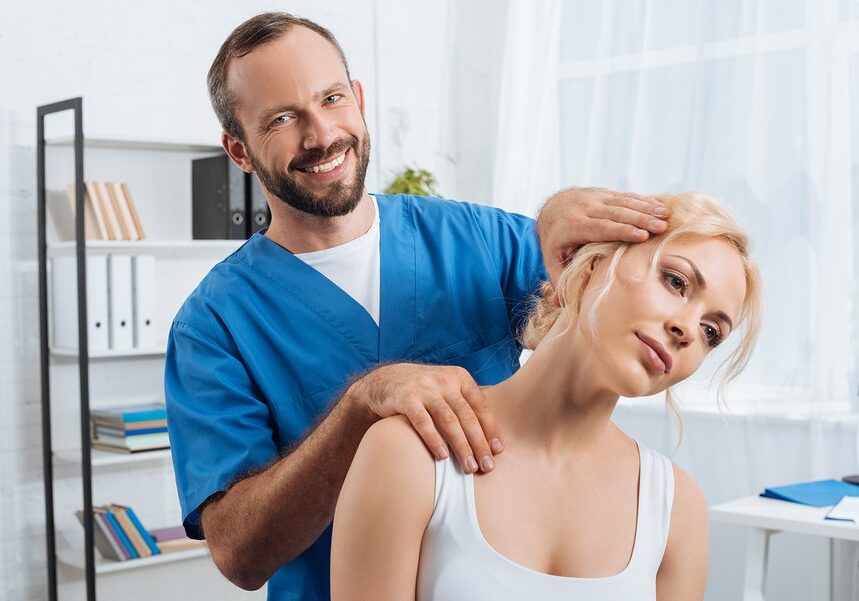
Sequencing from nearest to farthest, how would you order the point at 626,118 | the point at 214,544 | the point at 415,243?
the point at 214,544
the point at 415,243
the point at 626,118

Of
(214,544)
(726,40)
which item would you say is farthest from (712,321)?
(726,40)

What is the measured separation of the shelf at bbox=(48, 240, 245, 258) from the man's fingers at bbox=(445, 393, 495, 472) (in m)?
2.25

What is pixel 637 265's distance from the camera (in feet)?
4.21

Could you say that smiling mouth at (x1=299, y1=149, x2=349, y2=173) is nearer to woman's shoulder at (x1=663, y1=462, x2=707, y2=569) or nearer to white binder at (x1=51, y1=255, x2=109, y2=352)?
woman's shoulder at (x1=663, y1=462, x2=707, y2=569)

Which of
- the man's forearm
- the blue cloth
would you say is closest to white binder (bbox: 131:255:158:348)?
the blue cloth

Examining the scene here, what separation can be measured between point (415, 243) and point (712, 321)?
1.79ft

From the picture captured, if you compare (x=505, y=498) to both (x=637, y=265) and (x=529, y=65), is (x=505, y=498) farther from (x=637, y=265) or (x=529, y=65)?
(x=529, y=65)

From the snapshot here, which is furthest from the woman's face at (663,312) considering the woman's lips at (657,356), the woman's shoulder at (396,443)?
the woman's shoulder at (396,443)

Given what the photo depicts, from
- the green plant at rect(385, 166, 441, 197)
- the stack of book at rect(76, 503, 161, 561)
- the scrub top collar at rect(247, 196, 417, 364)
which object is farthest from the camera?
the green plant at rect(385, 166, 441, 197)

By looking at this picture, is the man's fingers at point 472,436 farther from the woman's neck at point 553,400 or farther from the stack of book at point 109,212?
the stack of book at point 109,212

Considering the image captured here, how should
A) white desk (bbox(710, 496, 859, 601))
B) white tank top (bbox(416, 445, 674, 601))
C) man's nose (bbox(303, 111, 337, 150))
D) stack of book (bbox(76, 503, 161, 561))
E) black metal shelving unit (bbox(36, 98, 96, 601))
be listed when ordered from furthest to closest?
stack of book (bbox(76, 503, 161, 561)) < black metal shelving unit (bbox(36, 98, 96, 601)) < white desk (bbox(710, 496, 859, 601)) < man's nose (bbox(303, 111, 337, 150)) < white tank top (bbox(416, 445, 674, 601))

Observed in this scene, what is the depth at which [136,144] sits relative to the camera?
11.4 feet

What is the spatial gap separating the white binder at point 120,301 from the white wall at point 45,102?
260mm

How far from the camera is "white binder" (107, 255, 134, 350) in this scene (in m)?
3.27
